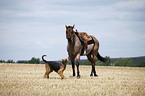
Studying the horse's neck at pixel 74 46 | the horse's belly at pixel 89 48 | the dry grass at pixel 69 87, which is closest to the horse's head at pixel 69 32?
the horse's neck at pixel 74 46

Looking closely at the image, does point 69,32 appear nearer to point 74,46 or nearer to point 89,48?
point 74,46

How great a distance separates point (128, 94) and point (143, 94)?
2.18 feet

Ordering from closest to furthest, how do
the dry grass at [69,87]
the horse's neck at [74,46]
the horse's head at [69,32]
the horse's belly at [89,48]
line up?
the dry grass at [69,87] < the horse's head at [69,32] < the horse's neck at [74,46] < the horse's belly at [89,48]

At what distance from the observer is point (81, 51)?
13812 millimetres

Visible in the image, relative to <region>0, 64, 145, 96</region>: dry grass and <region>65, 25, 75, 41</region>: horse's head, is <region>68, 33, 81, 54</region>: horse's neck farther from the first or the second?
<region>0, 64, 145, 96</region>: dry grass

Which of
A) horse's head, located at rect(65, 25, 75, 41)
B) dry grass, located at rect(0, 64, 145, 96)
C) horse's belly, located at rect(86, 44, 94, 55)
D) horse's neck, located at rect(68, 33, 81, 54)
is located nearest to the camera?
dry grass, located at rect(0, 64, 145, 96)

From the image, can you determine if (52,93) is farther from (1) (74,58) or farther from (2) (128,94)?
(1) (74,58)

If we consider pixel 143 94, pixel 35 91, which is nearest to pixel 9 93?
pixel 35 91

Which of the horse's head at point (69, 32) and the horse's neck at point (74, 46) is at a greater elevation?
the horse's head at point (69, 32)

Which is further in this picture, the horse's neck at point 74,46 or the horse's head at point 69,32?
the horse's neck at point 74,46

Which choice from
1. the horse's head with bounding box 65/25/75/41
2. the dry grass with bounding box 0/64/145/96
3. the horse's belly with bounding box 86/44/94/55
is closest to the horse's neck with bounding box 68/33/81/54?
the horse's head with bounding box 65/25/75/41

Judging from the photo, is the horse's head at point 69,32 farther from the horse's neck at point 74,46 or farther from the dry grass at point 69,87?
the dry grass at point 69,87

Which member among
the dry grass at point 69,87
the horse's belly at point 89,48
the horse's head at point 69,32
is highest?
the horse's head at point 69,32

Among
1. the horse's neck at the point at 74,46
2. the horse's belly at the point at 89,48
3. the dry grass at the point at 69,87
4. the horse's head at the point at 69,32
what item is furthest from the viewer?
the horse's belly at the point at 89,48
